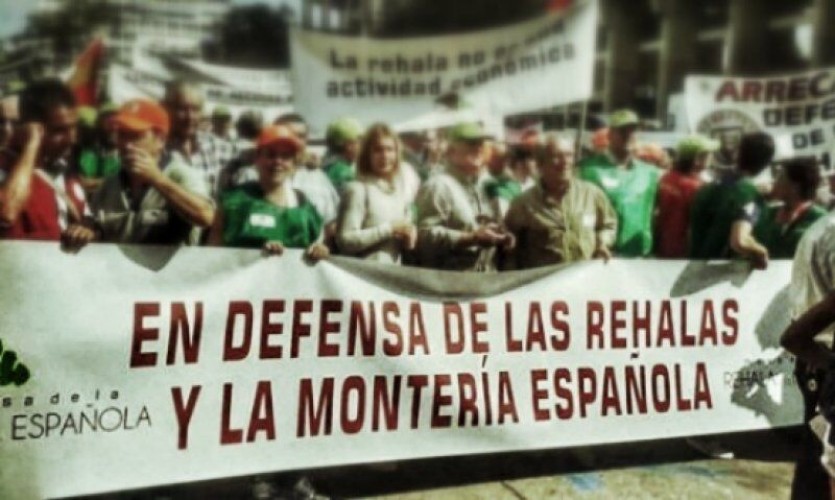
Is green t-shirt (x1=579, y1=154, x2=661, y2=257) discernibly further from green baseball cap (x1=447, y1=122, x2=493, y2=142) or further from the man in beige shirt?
green baseball cap (x1=447, y1=122, x2=493, y2=142)

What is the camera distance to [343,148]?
4562 mm

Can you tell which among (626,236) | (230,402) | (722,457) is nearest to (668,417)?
(722,457)

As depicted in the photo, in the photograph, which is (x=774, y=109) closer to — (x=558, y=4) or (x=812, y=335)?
(x=558, y=4)

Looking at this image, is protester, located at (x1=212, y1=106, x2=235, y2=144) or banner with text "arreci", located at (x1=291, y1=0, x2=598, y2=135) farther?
protester, located at (x1=212, y1=106, x2=235, y2=144)

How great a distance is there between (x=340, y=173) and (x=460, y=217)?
594 millimetres

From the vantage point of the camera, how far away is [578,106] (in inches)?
192

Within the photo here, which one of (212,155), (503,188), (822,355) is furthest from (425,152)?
(822,355)

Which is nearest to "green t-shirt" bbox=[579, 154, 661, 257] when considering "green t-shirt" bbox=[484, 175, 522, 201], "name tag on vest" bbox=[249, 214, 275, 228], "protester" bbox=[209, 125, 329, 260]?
"green t-shirt" bbox=[484, 175, 522, 201]

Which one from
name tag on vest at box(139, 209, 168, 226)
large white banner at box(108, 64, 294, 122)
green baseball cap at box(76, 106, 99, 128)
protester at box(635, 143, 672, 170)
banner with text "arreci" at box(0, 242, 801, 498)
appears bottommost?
banner with text "arreci" at box(0, 242, 801, 498)

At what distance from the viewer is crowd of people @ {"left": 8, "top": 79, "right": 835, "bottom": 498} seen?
4.00 meters

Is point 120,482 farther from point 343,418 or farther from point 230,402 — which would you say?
point 343,418

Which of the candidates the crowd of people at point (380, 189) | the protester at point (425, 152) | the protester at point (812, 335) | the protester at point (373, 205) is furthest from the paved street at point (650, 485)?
the protester at point (425, 152)

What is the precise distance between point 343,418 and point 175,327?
0.83 meters

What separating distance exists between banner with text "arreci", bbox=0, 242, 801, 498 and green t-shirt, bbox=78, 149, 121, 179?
0.48 m
